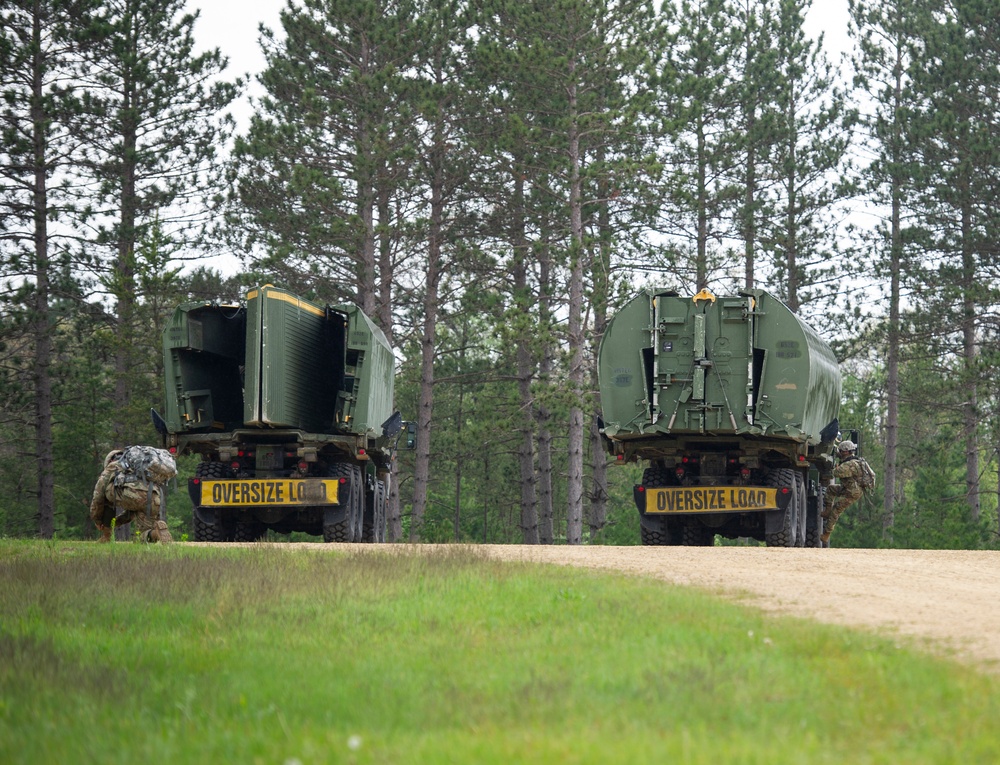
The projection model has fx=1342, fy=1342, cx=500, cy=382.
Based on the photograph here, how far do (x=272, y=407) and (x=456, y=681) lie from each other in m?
12.3

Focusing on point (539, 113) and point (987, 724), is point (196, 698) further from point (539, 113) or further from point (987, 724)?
point (539, 113)

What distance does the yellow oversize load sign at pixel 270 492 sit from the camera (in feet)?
61.2

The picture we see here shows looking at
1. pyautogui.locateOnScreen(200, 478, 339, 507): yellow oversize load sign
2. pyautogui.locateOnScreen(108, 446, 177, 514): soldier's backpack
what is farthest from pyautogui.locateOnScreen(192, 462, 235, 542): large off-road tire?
pyautogui.locateOnScreen(108, 446, 177, 514): soldier's backpack

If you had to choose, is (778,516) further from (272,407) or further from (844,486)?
(272,407)

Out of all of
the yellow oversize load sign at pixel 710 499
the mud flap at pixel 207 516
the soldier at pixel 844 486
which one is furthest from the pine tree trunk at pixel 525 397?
the mud flap at pixel 207 516

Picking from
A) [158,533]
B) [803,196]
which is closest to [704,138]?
[803,196]

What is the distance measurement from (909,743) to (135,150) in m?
31.2

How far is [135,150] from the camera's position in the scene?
3372 centimetres

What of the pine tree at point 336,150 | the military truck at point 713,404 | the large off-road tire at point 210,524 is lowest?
the large off-road tire at point 210,524

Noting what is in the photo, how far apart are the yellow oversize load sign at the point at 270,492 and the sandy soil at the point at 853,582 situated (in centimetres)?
380

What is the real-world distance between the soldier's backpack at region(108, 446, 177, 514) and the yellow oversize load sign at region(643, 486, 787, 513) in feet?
22.0

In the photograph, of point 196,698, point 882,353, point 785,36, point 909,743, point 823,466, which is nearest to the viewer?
point 909,743

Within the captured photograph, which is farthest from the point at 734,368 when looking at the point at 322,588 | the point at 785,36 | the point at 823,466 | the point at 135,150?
the point at 785,36

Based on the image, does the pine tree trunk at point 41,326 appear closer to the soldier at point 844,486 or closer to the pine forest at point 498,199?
the pine forest at point 498,199
